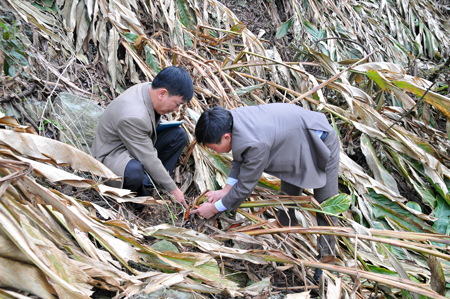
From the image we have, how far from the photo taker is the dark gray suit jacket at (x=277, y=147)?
1.66 m

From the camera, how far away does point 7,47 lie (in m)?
2.24

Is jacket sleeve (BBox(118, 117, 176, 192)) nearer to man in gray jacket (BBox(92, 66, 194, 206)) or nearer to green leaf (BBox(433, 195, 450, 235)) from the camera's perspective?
man in gray jacket (BBox(92, 66, 194, 206))

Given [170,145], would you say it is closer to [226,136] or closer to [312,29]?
[226,136]

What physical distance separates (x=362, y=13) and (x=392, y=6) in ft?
2.63

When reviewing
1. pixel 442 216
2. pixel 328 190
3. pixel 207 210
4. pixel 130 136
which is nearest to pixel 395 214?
pixel 442 216

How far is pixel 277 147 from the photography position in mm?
1776

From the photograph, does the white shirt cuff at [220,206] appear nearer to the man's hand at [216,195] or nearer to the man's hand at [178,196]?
the man's hand at [216,195]

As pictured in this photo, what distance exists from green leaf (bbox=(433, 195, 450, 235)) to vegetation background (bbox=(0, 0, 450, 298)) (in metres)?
0.01

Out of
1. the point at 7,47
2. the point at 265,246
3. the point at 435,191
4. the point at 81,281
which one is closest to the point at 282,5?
the point at 435,191

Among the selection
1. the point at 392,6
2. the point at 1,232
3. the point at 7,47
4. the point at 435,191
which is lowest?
the point at 435,191

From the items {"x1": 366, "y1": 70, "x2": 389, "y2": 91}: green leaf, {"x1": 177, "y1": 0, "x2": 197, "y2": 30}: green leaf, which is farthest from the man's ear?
{"x1": 177, "y1": 0, "x2": 197, "y2": 30}: green leaf

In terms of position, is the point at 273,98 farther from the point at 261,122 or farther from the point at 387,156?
the point at 261,122

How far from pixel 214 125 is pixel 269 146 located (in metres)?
0.31

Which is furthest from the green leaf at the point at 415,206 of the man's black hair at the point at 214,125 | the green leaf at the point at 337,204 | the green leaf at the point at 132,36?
the green leaf at the point at 132,36
